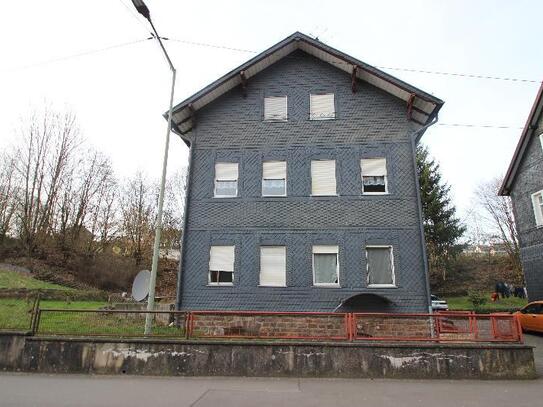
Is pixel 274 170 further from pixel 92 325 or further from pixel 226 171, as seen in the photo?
pixel 92 325

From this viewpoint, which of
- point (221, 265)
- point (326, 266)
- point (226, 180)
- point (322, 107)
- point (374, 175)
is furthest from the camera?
point (322, 107)

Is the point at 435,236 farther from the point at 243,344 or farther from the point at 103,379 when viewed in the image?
the point at 103,379

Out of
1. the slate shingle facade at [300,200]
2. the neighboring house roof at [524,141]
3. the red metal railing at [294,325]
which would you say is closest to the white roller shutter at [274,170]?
the slate shingle facade at [300,200]

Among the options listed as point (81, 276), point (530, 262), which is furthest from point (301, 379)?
point (81, 276)

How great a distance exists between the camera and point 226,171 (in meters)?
15.7

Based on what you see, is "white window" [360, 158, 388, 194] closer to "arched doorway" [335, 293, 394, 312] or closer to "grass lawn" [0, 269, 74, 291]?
"arched doorway" [335, 293, 394, 312]

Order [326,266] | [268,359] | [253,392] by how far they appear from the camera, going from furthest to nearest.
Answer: [326,266]
[268,359]
[253,392]

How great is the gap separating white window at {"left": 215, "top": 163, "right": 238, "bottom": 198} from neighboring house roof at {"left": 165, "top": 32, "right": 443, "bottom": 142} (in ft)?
8.19

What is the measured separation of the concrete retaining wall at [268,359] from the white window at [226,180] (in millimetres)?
7355

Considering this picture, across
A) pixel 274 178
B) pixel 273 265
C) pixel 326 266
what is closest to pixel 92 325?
Answer: pixel 273 265

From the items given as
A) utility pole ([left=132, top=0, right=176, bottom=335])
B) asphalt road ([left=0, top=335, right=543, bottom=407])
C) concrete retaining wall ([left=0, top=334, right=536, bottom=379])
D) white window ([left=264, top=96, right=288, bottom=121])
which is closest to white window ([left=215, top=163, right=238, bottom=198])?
white window ([left=264, top=96, right=288, bottom=121])

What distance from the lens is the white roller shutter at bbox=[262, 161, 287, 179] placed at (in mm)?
15430

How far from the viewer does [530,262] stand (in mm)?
20828

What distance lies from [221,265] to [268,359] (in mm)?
5989
